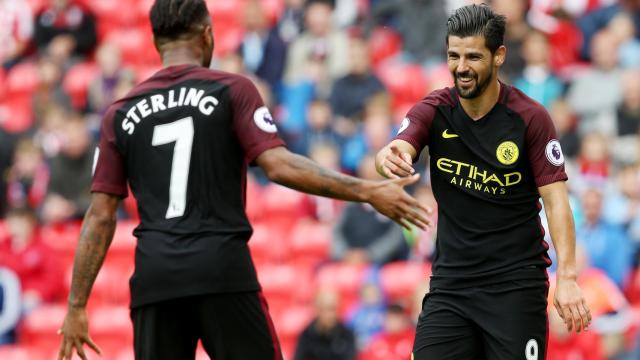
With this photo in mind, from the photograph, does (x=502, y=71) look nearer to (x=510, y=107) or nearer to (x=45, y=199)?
(x=45, y=199)

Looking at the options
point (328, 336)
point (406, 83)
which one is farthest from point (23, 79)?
point (328, 336)

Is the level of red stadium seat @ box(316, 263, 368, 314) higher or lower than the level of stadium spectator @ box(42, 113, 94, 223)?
lower

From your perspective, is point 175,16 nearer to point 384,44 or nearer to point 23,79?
point 384,44

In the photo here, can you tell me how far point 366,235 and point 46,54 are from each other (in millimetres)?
6901

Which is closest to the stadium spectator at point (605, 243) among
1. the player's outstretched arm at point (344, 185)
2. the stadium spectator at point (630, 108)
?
the stadium spectator at point (630, 108)

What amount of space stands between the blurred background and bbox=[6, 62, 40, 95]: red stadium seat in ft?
0.13

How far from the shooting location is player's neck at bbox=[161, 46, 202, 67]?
6273 millimetres

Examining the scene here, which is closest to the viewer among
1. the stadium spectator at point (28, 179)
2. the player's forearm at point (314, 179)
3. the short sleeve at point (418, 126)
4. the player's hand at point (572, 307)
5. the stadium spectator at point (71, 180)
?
the player's forearm at point (314, 179)

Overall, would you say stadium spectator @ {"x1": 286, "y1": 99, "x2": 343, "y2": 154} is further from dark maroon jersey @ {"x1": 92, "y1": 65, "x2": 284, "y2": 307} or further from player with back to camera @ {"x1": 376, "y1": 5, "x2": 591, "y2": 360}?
dark maroon jersey @ {"x1": 92, "y1": 65, "x2": 284, "y2": 307}

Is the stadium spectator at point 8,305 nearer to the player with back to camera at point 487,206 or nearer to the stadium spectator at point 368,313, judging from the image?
the stadium spectator at point 368,313

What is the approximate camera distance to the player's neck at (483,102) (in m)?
6.51

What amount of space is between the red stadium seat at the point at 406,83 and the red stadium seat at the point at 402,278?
2679 mm

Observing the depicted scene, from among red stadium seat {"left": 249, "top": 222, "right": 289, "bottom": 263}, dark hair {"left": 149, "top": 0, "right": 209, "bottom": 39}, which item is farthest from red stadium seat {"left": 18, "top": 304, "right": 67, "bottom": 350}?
dark hair {"left": 149, "top": 0, "right": 209, "bottom": 39}

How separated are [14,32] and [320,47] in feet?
17.8
